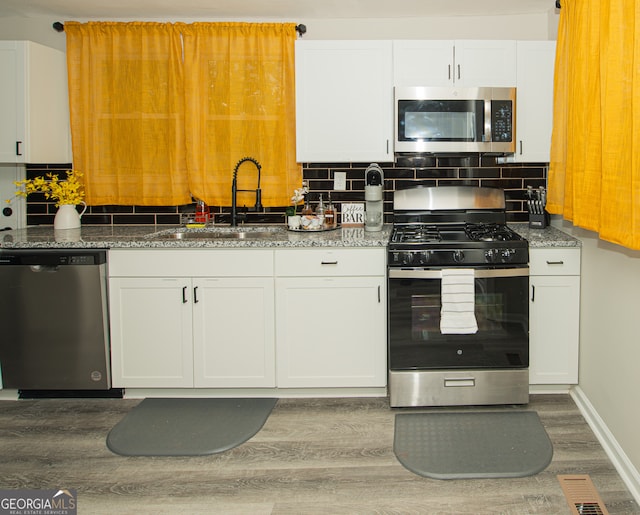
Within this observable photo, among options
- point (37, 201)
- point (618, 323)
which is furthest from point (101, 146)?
point (618, 323)

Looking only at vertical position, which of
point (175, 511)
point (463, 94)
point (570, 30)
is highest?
point (570, 30)

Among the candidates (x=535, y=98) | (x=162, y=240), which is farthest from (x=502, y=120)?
(x=162, y=240)

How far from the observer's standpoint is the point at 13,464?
2.57 meters

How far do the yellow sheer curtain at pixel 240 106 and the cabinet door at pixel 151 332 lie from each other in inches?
34.5

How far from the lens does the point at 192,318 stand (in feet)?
10.5

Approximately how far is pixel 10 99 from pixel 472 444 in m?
3.27

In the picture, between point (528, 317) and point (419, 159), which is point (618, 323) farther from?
point (419, 159)

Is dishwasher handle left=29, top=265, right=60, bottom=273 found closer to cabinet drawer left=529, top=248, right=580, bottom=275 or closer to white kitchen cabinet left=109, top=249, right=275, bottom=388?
white kitchen cabinet left=109, top=249, right=275, bottom=388

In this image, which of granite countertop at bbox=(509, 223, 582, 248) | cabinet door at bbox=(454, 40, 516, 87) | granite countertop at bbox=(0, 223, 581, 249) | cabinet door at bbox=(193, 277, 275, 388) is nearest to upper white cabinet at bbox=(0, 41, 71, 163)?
granite countertop at bbox=(0, 223, 581, 249)

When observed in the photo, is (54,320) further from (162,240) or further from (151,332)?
(162,240)

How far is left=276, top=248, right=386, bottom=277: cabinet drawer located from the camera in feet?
10.3

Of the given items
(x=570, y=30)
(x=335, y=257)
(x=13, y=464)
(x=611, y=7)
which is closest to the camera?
(x=611, y=7)

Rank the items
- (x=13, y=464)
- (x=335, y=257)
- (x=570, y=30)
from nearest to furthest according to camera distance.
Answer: (x=13, y=464) < (x=570, y=30) < (x=335, y=257)

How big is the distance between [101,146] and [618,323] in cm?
322
